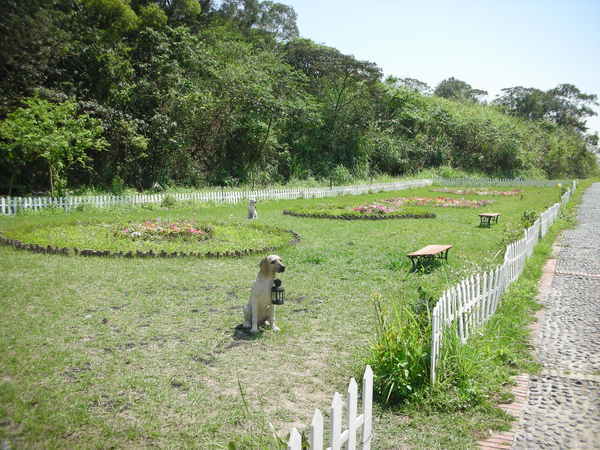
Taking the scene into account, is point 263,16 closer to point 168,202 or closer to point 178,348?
point 168,202

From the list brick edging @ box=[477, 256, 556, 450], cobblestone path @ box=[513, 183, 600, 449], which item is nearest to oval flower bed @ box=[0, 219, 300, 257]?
cobblestone path @ box=[513, 183, 600, 449]

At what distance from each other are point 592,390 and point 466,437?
170 cm

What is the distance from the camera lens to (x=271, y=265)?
18.6 feet

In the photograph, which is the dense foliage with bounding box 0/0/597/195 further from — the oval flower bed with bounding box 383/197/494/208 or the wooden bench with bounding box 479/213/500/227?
the wooden bench with bounding box 479/213/500/227

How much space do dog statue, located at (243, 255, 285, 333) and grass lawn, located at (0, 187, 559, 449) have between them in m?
0.22

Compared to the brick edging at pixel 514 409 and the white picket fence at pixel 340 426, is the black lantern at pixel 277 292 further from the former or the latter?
the brick edging at pixel 514 409

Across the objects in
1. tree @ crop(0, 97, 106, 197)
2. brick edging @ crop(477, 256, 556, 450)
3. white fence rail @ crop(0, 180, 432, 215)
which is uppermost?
tree @ crop(0, 97, 106, 197)

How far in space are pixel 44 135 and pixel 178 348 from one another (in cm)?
1657

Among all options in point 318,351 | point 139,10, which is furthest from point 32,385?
point 139,10

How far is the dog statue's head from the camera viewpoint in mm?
5590

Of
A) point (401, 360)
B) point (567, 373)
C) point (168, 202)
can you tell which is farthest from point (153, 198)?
point (567, 373)

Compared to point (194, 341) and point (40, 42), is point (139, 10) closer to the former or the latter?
point (40, 42)

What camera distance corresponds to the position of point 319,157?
40.0 metres

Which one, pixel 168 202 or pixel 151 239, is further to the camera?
pixel 168 202
